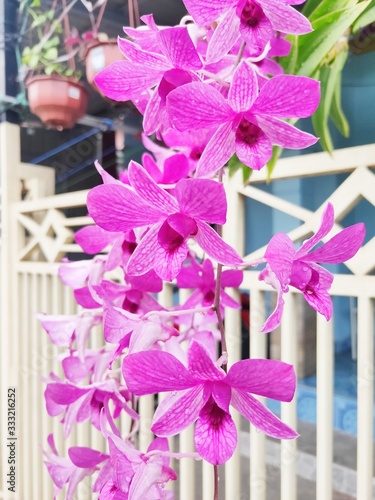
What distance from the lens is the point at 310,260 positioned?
12.5 inches

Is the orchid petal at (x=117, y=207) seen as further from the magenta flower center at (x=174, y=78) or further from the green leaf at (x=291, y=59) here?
the green leaf at (x=291, y=59)

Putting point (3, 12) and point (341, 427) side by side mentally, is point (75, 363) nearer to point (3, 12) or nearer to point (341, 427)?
point (341, 427)

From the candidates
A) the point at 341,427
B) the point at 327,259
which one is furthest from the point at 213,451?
the point at 341,427

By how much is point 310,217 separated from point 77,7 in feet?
3.69

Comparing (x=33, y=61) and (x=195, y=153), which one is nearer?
(x=195, y=153)

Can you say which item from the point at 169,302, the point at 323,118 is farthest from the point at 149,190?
the point at 169,302

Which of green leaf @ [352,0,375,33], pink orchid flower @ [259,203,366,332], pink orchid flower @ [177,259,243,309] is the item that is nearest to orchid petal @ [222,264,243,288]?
pink orchid flower @ [177,259,243,309]

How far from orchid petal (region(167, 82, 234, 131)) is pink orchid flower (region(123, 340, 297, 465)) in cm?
13

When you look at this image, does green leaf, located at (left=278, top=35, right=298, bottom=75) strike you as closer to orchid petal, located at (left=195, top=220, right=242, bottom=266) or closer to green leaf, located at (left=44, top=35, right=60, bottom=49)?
orchid petal, located at (left=195, top=220, right=242, bottom=266)

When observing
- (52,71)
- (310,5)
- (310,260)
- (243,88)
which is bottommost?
(310,260)

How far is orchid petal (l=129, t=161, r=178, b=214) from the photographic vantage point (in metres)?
0.27

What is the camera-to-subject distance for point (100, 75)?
33cm

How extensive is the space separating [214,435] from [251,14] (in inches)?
10.6

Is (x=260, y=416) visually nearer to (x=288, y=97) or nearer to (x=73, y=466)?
(x=288, y=97)
